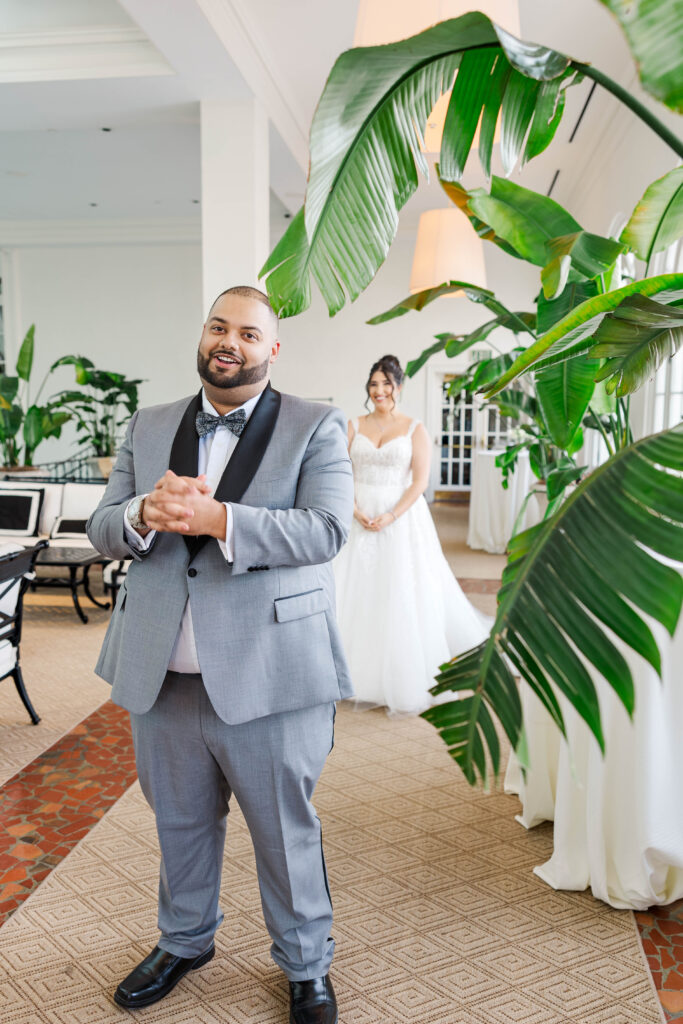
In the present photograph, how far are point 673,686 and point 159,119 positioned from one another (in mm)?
6501

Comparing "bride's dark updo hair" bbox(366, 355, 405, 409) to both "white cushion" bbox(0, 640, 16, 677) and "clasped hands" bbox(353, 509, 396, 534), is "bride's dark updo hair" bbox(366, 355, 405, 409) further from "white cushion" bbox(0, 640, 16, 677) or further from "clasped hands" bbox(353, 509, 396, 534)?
"white cushion" bbox(0, 640, 16, 677)

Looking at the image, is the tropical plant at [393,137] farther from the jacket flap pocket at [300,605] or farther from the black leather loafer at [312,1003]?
the black leather loafer at [312,1003]

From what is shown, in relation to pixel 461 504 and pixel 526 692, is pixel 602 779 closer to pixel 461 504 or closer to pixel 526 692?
pixel 526 692

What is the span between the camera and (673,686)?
2561 mm

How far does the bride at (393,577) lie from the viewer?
4523mm

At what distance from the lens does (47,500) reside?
281 inches

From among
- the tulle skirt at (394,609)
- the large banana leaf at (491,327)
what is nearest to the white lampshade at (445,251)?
the large banana leaf at (491,327)

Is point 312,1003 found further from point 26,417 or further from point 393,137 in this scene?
point 26,417

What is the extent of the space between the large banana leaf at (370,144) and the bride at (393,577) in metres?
3.39

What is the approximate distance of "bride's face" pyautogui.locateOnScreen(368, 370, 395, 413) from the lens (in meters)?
4.92

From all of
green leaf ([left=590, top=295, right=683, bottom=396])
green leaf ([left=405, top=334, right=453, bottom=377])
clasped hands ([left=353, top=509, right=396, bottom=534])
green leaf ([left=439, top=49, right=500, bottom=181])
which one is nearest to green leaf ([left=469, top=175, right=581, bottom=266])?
green leaf ([left=439, top=49, right=500, bottom=181])

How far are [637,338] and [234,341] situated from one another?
1020 millimetres

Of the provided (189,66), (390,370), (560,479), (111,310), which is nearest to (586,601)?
(560,479)

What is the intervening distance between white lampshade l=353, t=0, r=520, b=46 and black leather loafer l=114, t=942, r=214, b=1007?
2549 mm
